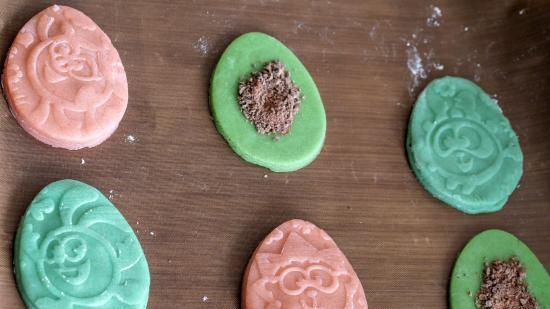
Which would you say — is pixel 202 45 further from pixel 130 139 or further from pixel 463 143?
pixel 463 143

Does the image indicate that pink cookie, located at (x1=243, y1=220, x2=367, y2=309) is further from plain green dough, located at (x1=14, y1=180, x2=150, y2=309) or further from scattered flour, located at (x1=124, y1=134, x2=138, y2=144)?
scattered flour, located at (x1=124, y1=134, x2=138, y2=144)

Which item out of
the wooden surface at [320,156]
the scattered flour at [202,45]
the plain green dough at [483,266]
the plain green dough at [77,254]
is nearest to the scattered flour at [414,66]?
the wooden surface at [320,156]

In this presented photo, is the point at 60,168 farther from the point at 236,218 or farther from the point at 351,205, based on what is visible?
the point at 351,205

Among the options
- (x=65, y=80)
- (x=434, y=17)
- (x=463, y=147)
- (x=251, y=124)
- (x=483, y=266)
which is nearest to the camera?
(x=65, y=80)

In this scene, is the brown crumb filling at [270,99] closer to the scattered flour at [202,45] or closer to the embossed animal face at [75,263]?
the scattered flour at [202,45]

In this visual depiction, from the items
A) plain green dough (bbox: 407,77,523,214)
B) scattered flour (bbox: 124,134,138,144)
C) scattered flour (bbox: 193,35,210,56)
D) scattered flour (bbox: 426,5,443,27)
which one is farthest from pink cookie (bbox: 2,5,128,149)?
scattered flour (bbox: 426,5,443,27)

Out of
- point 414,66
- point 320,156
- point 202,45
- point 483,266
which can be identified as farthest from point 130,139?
point 483,266
